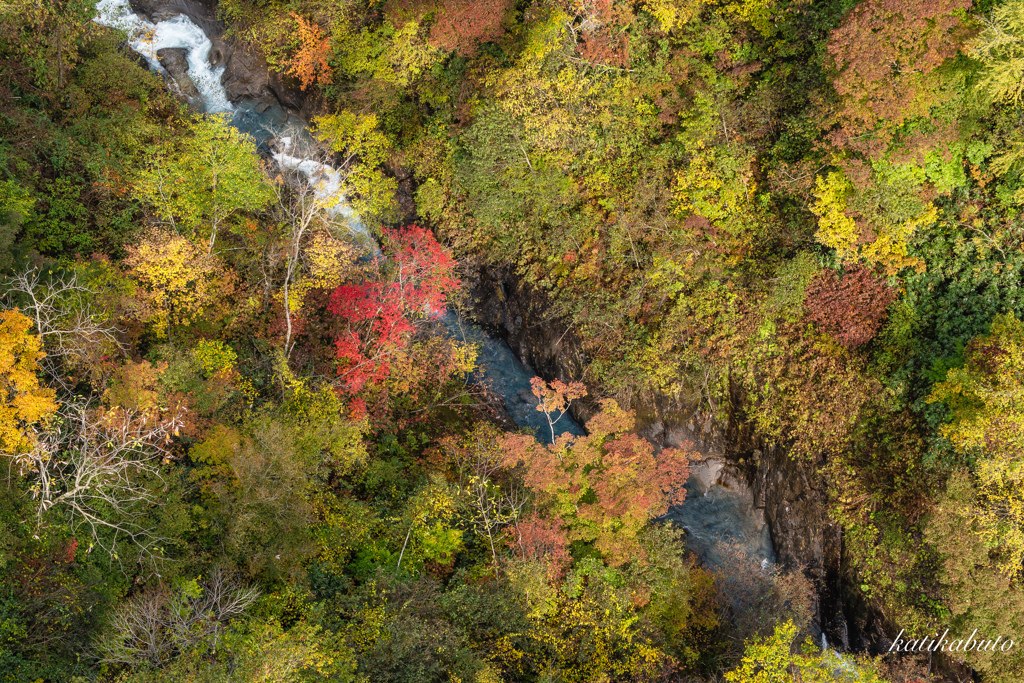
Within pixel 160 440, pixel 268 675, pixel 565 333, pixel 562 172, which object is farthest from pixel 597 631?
pixel 562 172

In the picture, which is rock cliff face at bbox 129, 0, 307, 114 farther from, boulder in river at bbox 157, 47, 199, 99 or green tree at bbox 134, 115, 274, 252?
green tree at bbox 134, 115, 274, 252

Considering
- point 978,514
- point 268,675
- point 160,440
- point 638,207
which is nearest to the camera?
point 268,675

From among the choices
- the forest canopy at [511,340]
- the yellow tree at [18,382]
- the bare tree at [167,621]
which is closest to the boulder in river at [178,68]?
the forest canopy at [511,340]

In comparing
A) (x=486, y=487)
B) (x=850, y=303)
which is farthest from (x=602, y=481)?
(x=850, y=303)

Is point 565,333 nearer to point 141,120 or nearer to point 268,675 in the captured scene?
point 268,675

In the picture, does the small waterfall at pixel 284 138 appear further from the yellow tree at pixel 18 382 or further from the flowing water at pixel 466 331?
the yellow tree at pixel 18 382

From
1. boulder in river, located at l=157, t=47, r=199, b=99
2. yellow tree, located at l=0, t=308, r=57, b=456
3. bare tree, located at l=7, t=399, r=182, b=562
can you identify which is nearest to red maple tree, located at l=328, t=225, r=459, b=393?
bare tree, located at l=7, t=399, r=182, b=562
